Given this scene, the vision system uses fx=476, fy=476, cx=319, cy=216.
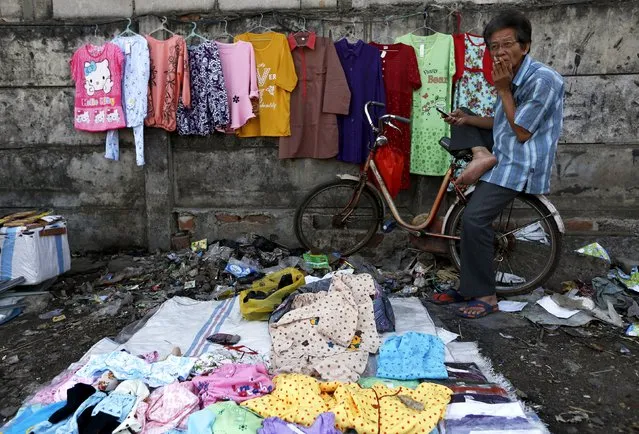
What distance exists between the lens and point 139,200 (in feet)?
19.1

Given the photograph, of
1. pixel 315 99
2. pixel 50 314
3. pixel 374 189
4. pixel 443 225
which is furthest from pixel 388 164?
pixel 50 314

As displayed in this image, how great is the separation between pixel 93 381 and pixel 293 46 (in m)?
3.85

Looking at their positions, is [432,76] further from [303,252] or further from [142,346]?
[142,346]

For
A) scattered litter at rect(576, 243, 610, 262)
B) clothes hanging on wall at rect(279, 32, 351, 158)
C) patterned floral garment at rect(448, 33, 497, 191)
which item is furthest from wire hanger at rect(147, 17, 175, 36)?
scattered litter at rect(576, 243, 610, 262)

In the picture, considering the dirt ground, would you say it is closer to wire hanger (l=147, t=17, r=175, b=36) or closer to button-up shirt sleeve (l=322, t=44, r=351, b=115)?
button-up shirt sleeve (l=322, t=44, r=351, b=115)

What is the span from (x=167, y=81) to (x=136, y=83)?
0.36m

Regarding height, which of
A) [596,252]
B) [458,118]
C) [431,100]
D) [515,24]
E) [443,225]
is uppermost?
[515,24]

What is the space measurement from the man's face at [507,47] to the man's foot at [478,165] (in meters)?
0.72

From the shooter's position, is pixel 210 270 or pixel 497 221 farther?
pixel 210 270

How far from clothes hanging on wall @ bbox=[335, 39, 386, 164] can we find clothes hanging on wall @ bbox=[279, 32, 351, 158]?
9 centimetres

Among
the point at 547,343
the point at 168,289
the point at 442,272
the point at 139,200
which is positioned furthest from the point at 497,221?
the point at 139,200

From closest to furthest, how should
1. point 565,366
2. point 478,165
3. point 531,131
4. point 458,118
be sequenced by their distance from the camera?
point 565,366
point 531,131
point 478,165
point 458,118

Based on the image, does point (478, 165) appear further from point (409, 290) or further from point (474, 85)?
point (474, 85)

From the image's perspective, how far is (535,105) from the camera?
137 inches
